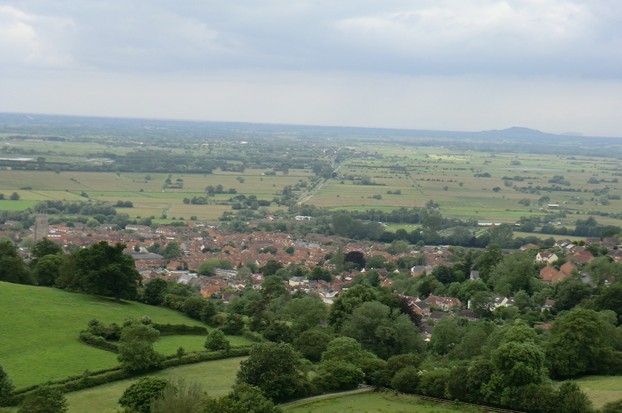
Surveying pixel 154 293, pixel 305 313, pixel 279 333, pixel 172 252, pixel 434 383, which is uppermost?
pixel 434 383

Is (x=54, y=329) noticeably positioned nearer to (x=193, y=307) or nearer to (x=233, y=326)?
(x=193, y=307)

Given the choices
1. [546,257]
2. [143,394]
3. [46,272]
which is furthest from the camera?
[546,257]

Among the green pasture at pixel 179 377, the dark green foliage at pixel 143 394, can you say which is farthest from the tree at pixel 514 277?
the dark green foliage at pixel 143 394

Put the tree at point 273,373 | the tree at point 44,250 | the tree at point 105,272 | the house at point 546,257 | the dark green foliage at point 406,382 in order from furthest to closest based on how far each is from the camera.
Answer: the house at point 546,257 → the tree at point 44,250 → the tree at point 105,272 → the dark green foliage at point 406,382 → the tree at point 273,373

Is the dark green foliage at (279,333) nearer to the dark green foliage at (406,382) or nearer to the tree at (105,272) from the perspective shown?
the tree at (105,272)

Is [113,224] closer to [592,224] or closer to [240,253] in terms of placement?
[240,253]

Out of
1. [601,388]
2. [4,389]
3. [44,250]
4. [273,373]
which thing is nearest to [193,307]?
[44,250]
